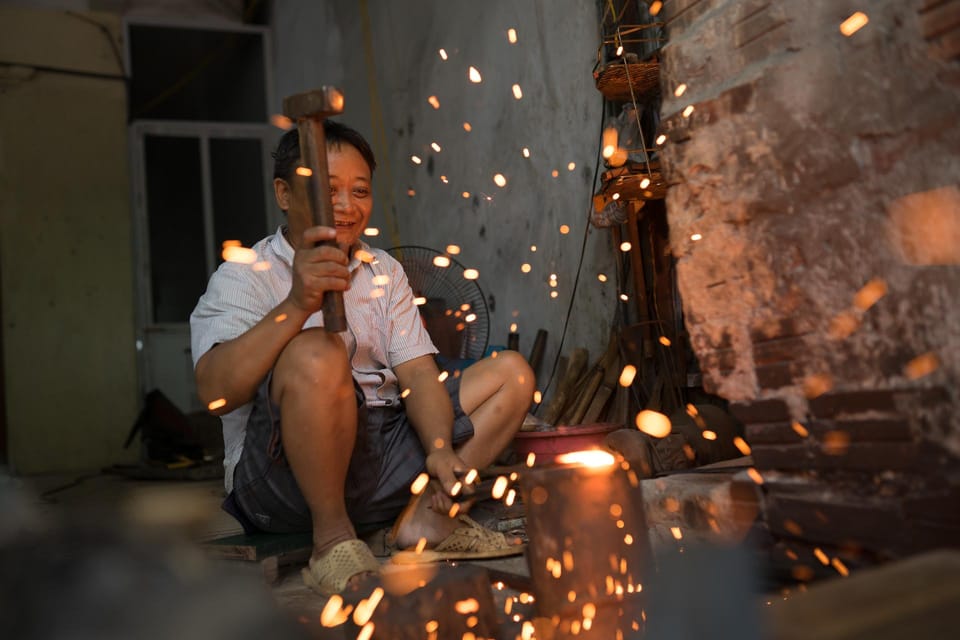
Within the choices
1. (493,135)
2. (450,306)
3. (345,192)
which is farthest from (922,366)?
(493,135)

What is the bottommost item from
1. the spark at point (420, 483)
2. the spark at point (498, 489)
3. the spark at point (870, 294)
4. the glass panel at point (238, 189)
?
the spark at point (498, 489)

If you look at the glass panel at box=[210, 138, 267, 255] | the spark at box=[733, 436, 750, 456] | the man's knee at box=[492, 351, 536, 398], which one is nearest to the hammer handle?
the man's knee at box=[492, 351, 536, 398]

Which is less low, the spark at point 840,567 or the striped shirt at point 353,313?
the striped shirt at point 353,313

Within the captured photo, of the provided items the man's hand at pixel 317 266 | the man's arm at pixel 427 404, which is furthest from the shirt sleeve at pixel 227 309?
the man's arm at pixel 427 404

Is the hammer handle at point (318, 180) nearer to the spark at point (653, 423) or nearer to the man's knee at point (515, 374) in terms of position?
the man's knee at point (515, 374)

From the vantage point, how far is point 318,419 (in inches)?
96.0

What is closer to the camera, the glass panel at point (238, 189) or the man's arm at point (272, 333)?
the man's arm at point (272, 333)

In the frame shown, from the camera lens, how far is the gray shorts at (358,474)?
2695 mm

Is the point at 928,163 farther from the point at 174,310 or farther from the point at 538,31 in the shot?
the point at 174,310

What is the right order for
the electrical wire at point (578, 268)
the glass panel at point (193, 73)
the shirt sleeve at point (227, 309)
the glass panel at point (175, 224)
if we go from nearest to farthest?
the shirt sleeve at point (227, 309) < the electrical wire at point (578, 268) < the glass panel at point (175, 224) < the glass panel at point (193, 73)

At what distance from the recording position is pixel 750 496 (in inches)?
85.8

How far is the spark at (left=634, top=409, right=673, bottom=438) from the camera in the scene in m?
3.52

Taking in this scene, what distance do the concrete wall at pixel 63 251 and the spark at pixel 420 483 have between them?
5975 mm

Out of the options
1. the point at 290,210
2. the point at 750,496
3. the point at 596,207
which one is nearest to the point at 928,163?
the point at 750,496
